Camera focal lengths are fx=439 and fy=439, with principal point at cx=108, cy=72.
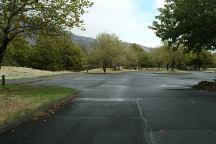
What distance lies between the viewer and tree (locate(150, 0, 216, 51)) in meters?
26.3

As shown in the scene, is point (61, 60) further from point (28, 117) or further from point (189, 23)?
point (28, 117)

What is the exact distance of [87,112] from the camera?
591 inches

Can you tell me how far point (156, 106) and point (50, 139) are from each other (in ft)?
27.3

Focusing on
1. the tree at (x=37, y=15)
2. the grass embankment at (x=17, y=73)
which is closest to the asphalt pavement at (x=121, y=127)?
the tree at (x=37, y=15)

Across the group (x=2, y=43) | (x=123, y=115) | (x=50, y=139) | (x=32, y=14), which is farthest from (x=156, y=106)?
(x=2, y=43)

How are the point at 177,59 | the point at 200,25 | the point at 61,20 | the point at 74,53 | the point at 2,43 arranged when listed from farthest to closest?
the point at 177,59, the point at 74,53, the point at 200,25, the point at 2,43, the point at 61,20

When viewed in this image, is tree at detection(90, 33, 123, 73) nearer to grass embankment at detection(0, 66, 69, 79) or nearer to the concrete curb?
grass embankment at detection(0, 66, 69, 79)

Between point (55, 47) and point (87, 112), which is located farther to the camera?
point (55, 47)

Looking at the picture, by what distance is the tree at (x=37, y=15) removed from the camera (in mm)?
23203

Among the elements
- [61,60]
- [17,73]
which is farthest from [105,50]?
[17,73]

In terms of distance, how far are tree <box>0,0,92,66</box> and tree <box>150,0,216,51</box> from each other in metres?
6.77

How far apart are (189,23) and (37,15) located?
977 cm

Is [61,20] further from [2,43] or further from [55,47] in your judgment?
[2,43]

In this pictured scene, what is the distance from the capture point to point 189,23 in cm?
2762
